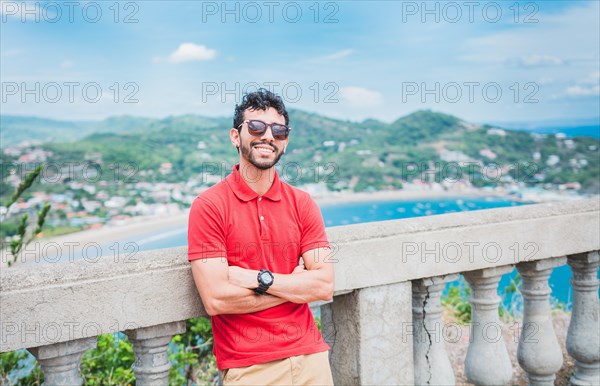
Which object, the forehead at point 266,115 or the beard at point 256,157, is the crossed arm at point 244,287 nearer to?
the beard at point 256,157

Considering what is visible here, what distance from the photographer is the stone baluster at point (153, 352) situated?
245 cm

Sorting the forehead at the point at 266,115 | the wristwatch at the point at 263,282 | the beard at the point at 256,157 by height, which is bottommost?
the wristwatch at the point at 263,282

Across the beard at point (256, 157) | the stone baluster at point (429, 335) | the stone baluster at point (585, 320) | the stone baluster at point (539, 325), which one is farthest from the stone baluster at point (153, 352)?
the stone baluster at point (585, 320)

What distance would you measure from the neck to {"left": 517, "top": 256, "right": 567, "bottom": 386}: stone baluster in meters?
1.59

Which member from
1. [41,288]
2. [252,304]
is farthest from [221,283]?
[41,288]

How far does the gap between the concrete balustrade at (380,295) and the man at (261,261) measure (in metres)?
0.19

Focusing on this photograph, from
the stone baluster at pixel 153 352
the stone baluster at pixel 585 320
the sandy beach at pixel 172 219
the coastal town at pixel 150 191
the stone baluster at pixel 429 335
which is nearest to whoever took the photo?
the stone baluster at pixel 153 352

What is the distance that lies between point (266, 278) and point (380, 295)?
772 mm

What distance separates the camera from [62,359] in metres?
2.33

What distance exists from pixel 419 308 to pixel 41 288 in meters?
1.81

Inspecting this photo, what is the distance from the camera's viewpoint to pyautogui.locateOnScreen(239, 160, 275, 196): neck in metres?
2.53

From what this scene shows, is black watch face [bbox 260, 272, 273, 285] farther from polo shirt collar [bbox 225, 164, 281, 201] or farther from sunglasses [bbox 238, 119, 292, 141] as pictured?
sunglasses [bbox 238, 119, 292, 141]

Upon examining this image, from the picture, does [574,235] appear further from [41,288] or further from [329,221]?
[329,221]

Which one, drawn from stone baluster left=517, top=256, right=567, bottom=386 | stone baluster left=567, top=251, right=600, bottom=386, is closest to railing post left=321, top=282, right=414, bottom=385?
stone baluster left=517, top=256, right=567, bottom=386
